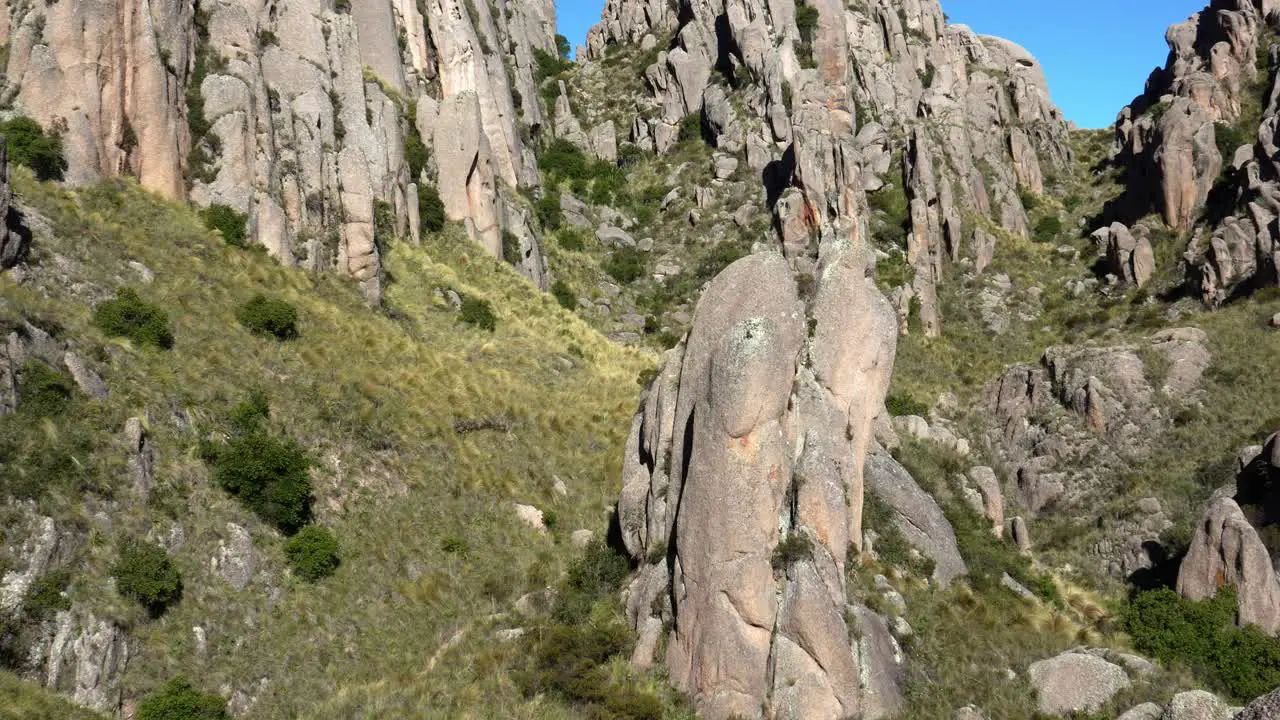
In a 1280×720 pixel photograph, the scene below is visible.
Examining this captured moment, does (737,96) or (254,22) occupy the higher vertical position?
(737,96)

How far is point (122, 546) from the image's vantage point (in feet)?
82.0

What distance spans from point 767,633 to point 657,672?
3.36 metres

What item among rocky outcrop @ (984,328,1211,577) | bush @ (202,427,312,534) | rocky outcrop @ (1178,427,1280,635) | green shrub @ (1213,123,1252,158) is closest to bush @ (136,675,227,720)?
bush @ (202,427,312,534)

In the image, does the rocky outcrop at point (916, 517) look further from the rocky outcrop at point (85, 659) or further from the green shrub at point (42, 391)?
the green shrub at point (42, 391)

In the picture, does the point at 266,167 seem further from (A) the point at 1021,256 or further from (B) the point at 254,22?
(A) the point at 1021,256

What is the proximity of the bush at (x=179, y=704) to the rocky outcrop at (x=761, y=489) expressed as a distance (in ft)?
37.3

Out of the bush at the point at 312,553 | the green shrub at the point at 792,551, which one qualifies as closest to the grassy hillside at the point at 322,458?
the bush at the point at 312,553

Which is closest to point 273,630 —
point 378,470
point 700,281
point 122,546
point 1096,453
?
point 122,546

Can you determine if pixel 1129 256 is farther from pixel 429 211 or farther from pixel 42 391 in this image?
pixel 42 391

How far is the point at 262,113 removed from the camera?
157 ft

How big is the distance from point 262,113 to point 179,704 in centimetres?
3424

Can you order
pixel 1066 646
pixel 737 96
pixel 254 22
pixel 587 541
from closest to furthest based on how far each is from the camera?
pixel 1066 646 → pixel 587 541 → pixel 254 22 → pixel 737 96

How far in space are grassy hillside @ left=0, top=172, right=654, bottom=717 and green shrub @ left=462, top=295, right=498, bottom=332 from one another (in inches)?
46.7

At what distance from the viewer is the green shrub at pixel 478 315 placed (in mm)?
50938
